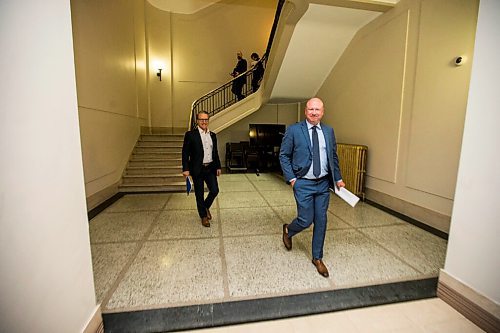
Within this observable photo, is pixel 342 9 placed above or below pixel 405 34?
above

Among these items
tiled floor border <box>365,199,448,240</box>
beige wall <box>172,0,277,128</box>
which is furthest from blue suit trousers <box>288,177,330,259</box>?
beige wall <box>172,0,277,128</box>

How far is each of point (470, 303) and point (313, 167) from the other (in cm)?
145

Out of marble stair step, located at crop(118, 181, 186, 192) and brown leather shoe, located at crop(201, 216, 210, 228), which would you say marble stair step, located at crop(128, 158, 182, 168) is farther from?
brown leather shoe, located at crop(201, 216, 210, 228)

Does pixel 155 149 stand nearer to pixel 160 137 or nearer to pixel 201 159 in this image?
pixel 160 137

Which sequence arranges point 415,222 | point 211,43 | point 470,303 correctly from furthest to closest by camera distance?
point 211,43
point 415,222
point 470,303

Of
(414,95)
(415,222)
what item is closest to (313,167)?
(415,222)

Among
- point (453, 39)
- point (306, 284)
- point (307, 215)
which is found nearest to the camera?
point (306, 284)

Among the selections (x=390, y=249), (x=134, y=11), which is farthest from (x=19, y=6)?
(x=134, y=11)

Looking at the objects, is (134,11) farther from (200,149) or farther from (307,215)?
(307,215)

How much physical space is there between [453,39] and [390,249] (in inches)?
106

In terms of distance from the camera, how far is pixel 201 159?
312 centimetres

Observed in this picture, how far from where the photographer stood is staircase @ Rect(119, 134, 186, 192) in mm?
5427

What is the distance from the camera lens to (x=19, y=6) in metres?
0.97

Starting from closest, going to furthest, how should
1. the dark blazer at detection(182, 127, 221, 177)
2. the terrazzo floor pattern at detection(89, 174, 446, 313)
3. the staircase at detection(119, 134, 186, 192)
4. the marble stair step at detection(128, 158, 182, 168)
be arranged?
the terrazzo floor pattern at detection(89, 174, 446, 313) → the dark blazer at detection(182, 127, 221, 177) → the staircase at detection(119, 134, 186, 192) → the marble stair step at detection(128, 158, 182, 168)
